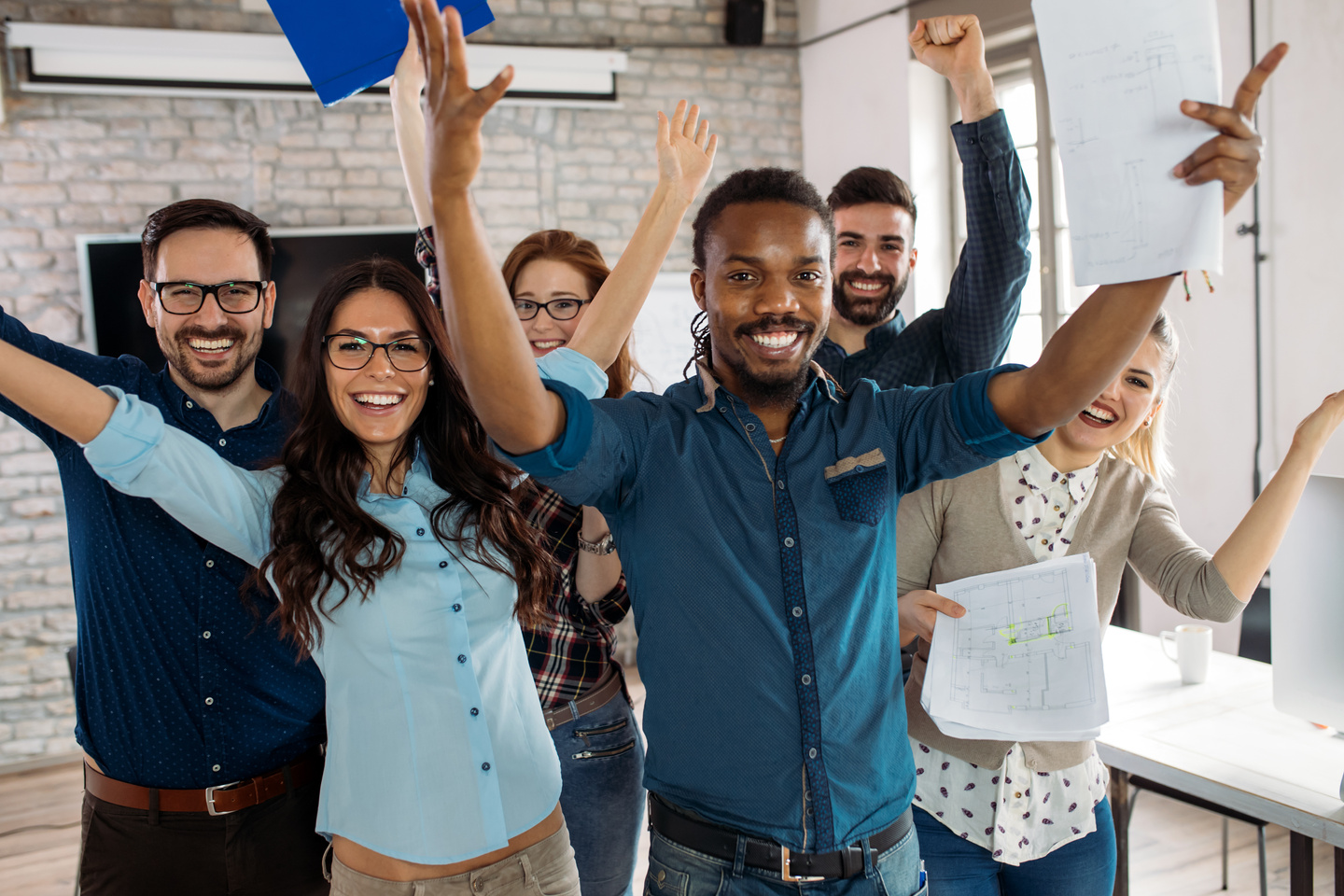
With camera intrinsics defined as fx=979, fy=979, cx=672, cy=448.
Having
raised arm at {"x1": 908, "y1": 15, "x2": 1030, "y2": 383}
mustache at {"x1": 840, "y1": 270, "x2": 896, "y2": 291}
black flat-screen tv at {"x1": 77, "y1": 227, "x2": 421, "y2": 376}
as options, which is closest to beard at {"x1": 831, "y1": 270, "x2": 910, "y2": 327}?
mustache at {"x1": 840, "y1": 270, "x2": 896, "y2": 291}

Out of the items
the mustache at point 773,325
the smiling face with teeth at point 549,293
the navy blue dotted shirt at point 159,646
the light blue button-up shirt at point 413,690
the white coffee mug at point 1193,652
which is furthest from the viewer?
the white coffee mug at point 1193,652

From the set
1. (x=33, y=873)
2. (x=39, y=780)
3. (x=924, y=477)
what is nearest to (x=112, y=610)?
(x=924, y=477)

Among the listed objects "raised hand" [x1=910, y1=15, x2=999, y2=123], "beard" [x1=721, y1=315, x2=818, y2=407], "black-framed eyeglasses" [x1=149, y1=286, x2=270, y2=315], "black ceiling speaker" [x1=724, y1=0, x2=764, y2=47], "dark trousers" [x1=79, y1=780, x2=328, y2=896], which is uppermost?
"black ceiling speaker" [x1=724, y1=0, x2=764, y2=47]

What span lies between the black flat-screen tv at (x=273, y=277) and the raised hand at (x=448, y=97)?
3.46m

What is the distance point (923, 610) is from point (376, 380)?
36.0 inches

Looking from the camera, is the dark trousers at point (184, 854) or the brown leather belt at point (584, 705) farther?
the brown leather belt at point (584, 705)

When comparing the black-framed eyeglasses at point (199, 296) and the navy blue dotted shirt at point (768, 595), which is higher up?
the black-framed eyeglasses at point (199, 296)

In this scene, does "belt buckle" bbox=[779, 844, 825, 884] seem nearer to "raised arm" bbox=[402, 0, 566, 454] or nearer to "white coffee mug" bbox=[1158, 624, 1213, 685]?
"raised arm" bbox=[402, 0, 566, 454]

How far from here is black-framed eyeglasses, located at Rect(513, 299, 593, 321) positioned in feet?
6.56

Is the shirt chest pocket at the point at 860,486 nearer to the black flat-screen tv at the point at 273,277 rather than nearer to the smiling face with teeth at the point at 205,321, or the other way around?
the smiling face with teeth at the point at 205,321

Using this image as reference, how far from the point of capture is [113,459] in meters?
1.26

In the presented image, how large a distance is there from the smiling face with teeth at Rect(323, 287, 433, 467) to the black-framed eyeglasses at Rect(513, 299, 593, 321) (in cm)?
49

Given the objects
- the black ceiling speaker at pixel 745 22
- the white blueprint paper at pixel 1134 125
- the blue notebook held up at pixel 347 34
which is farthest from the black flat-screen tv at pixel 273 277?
the white blueprint paper at pixel 1134 125

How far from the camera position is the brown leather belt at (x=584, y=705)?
5.76ft
